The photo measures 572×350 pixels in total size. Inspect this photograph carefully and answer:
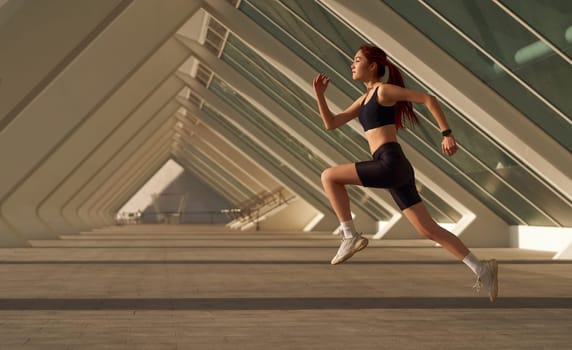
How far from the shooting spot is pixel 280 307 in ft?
27.7

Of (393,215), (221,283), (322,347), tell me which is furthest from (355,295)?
(393,215)

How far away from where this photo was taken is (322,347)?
19.3ft

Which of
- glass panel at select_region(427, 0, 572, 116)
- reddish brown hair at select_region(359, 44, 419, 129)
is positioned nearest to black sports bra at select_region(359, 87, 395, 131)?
reddish brown hair at select_region(359, 44, 419, 129)

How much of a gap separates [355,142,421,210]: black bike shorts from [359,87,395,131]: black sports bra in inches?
6.8

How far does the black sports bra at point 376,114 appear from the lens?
7148 mm

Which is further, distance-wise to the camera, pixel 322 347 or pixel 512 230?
pixel 512 230

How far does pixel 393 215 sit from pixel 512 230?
8.02m

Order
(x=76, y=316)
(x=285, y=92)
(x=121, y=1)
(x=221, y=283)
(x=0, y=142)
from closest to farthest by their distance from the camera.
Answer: (x=76, y=316) < (x=221, y=283) < (x=121, y=1) < (x=0, y=142) < (x=285, y=92)

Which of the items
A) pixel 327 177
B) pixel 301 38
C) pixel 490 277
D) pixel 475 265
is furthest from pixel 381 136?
pixel 301 38

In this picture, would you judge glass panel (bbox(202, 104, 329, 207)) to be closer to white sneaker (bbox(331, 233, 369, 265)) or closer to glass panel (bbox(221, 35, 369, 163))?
glass panel (bbox(221, 35, 369, 163))

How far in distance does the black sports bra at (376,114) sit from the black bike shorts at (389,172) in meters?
0.17

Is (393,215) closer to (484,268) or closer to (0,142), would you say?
(0,142)

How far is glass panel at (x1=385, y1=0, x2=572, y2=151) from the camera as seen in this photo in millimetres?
13391

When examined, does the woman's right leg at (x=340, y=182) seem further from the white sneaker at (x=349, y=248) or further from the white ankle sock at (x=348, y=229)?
the white sneaker at (x=349, y=248)
